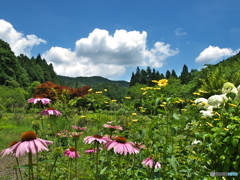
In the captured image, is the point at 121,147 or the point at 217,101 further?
the point at 217,101

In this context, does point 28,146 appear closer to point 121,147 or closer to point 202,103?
point 121,147

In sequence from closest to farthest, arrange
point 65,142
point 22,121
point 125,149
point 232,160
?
point 125,149, point 232,160, point 65,142, point 22,121

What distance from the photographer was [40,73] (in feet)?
124

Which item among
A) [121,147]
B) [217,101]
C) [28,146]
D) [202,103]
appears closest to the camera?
[28,146]

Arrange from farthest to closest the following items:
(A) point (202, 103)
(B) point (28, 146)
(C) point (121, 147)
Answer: (A) point (202, 103) → (C) point (121, 147) → (B) point (28, 146)

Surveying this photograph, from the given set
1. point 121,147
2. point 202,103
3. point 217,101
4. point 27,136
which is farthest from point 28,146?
point 202,103

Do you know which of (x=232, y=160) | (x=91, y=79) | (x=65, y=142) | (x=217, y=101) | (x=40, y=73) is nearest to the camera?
(x=232, y=160)

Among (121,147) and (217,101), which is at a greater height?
(217,101)

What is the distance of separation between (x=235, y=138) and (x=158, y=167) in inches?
22.3

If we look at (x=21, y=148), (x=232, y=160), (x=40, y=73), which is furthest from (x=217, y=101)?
(x=40, y=73)

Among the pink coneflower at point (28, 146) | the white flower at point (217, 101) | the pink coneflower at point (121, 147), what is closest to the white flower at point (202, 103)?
the white flower at point (217, 101)

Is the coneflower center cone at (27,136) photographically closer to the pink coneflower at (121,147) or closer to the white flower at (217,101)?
the pink coneflower at (121,147)

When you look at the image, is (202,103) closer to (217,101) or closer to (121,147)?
(217,101)

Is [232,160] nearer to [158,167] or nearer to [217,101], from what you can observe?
[217,101]
